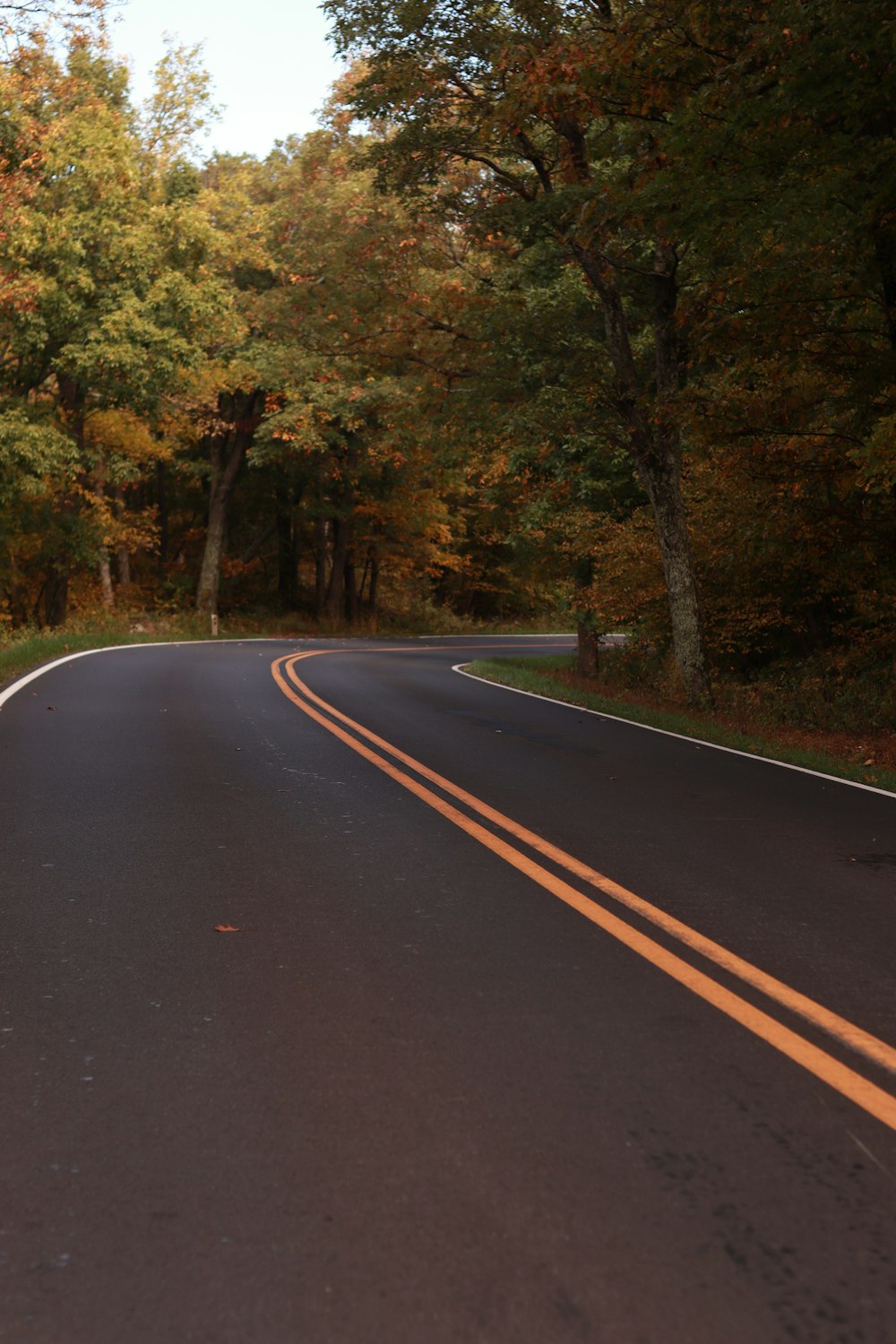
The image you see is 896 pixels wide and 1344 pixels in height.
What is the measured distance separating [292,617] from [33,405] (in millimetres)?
17598

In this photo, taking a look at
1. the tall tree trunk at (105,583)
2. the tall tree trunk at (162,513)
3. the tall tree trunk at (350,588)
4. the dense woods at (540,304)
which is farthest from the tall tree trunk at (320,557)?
the tall tree trunk at (105,583)

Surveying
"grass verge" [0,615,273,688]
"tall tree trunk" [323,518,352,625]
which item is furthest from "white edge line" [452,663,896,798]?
"tall tree trunk" [323,518,352,625]

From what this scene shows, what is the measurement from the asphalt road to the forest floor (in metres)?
3.71

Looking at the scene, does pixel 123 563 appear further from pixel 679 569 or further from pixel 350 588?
pixel 679 569

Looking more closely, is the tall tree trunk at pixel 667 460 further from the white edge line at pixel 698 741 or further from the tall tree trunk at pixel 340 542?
the tall tree trunk at pixel 340 542

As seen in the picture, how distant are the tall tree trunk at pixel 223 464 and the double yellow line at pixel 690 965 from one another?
36.1 m

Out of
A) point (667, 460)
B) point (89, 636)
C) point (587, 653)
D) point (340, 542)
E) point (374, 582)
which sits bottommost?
point (587, 653)

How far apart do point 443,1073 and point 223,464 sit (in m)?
45.9

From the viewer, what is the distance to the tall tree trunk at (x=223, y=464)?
46.1 m

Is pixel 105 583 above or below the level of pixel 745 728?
above

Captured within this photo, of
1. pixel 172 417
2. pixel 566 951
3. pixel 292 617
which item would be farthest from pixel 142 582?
pixel 566 951

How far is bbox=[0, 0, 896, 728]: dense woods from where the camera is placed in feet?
44.0

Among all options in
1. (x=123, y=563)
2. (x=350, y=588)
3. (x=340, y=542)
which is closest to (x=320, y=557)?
(x=350, y=588)

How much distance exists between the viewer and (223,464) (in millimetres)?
48812
